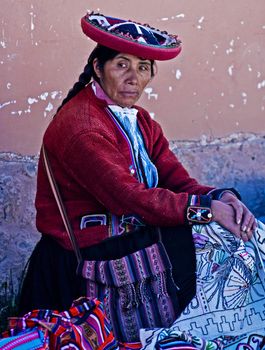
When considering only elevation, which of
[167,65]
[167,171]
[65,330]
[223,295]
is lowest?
[223,295]

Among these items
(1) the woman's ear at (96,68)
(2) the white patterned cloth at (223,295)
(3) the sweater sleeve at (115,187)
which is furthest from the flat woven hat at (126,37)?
(2) the white patterned cloth at (223,295)

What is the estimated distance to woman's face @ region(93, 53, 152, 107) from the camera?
4.02 meters

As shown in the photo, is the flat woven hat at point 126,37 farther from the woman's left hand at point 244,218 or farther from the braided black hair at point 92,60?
the woman's left hand at point 244,218

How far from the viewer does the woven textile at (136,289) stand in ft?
12.5

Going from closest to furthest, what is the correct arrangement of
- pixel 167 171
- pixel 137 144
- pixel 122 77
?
pixel 122 77, pixel 137 144, pixel 167 171


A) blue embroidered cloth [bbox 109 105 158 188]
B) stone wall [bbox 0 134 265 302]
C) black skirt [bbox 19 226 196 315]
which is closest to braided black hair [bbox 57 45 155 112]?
blue embroidered cloth [bbox 109 105 158 188]

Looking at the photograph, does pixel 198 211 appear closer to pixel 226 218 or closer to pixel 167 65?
pixel 226 218

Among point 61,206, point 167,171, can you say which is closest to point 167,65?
point 167,171

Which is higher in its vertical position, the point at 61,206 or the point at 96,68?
the point at 96,68

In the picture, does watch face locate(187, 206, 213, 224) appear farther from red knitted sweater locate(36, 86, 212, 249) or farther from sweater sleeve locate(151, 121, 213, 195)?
sweater sleeve locate(151, 121, 213, 195)

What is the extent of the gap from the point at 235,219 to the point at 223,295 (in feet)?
1.02

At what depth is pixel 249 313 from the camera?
3865 millimetres

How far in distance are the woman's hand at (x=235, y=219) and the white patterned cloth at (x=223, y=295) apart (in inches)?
1.1

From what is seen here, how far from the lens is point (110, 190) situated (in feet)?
12.3
